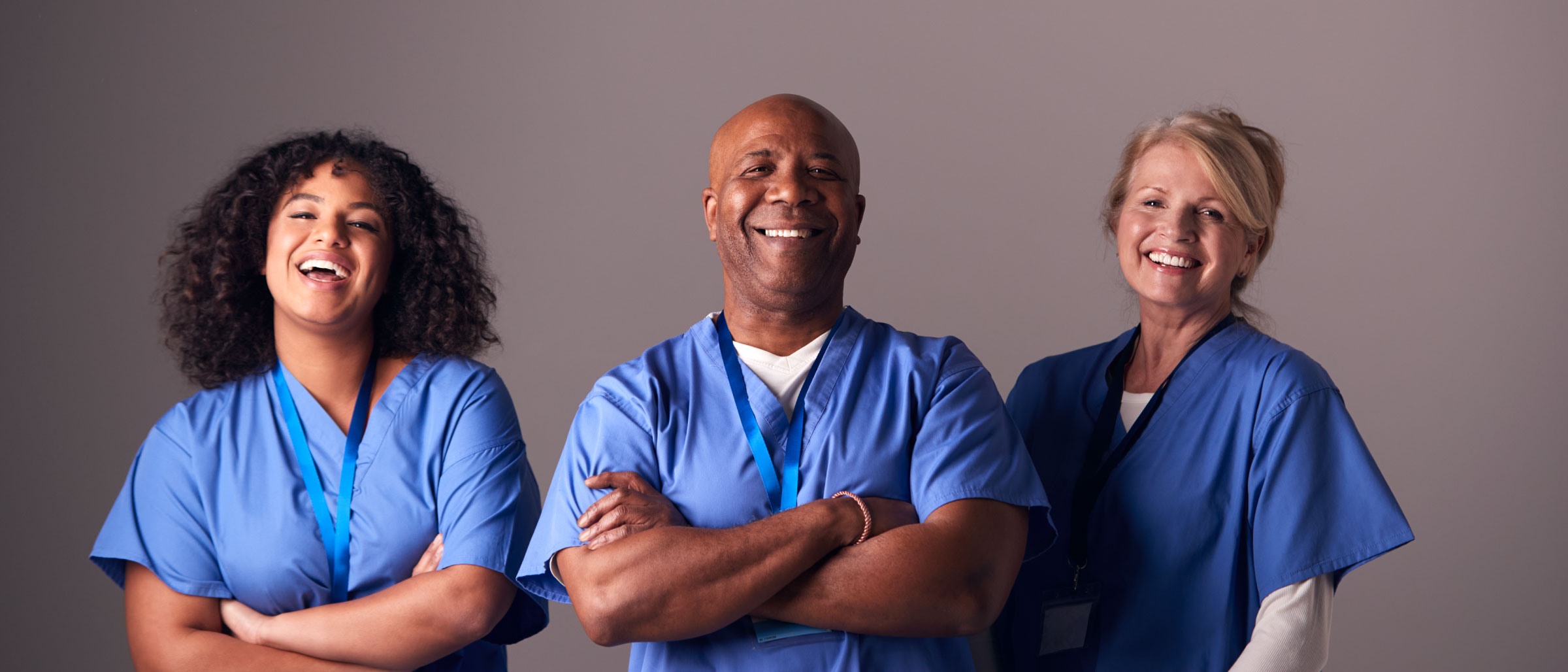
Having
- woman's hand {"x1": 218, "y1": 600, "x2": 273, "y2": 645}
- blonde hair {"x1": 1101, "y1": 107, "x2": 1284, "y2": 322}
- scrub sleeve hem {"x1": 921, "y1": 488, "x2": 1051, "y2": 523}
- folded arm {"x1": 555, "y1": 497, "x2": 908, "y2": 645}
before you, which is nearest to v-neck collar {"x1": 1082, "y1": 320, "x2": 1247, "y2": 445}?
blonde hair {"x1": 1101, "y1": 107, "x2": 1284, "y2": 322}

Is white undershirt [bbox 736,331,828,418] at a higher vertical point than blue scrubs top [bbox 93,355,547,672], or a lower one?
higher

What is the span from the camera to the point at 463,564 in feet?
7.30

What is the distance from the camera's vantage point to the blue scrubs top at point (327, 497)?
2.29 metres

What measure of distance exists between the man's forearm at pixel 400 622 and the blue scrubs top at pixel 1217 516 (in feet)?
3.44

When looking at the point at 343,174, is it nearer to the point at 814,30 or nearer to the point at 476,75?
the point at 476,75

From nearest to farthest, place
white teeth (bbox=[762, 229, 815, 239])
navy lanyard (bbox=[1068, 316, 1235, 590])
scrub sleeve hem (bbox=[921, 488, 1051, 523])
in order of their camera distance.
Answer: scrub sleeve hem (bbox=[921, 488, 1051, 523])
white teeth (bbox=[762, 229, 815, 239])
navy lanyard (bbox=[1068, 316, 1235, 590])

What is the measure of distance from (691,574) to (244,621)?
1002 mm

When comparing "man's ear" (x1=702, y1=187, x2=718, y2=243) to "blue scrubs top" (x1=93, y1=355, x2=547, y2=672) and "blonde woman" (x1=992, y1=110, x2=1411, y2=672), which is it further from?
"blonde woman" (x1=992, y1=110, x2=1411, y2=672)

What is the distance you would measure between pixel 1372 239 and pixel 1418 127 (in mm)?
418

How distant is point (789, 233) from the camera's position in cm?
204

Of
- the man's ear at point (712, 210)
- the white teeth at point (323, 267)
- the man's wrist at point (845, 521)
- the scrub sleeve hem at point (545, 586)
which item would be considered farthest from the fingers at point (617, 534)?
the white teeth at point (323, 267)

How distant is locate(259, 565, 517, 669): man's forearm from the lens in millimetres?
2186

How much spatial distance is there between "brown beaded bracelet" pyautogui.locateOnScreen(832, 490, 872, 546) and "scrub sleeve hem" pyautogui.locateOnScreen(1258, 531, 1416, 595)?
31.0 inches

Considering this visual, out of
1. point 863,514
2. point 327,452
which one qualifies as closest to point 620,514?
point 863,514
